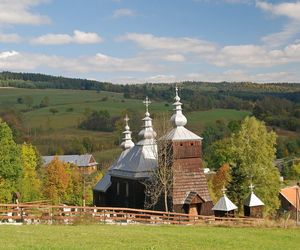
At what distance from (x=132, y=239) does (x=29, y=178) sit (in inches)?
1659

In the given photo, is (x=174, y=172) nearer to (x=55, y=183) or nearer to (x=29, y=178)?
(x=55, y=183)

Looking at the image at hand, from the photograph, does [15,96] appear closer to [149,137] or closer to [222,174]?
[222,174]

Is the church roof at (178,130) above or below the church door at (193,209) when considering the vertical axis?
above

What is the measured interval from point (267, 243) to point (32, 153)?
45750 mm

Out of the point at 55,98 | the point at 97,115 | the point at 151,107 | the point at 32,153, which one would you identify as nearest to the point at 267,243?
the point at 32,153

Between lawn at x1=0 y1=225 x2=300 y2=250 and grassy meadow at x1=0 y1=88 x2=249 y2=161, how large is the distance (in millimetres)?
83301

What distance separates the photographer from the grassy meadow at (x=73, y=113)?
120012 millimetres

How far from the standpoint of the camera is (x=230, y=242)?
66.1 ft

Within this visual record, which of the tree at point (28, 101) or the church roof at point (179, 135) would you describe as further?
the tree at point (28, 101)

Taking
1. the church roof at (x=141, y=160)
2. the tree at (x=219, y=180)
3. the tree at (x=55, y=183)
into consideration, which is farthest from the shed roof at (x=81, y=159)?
the church roof at (x=141, y=160)

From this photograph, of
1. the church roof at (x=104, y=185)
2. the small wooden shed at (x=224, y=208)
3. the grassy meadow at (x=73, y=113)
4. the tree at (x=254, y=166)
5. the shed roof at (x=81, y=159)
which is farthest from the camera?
the grassy meadow at (x=73, y=113)

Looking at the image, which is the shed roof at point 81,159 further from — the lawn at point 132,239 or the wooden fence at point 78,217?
the lawn at point 132,239

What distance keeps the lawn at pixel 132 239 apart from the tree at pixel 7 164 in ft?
66.6

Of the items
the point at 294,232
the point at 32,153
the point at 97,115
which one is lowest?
the point at 294,232
